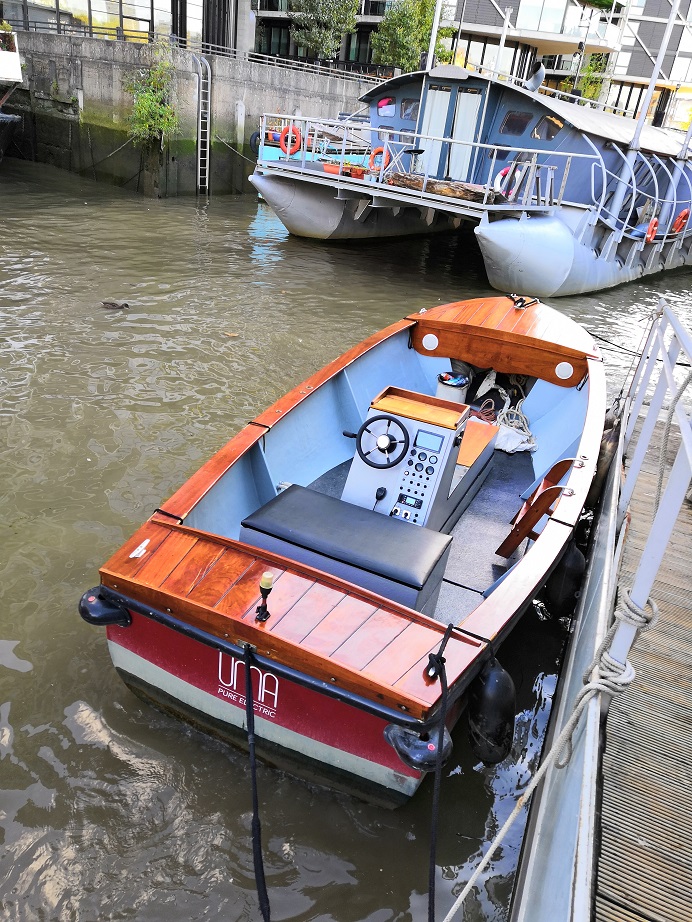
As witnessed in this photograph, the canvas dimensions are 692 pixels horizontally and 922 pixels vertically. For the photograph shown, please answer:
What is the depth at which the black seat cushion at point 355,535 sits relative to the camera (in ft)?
11.3

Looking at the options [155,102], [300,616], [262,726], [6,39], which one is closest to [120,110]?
[155,102]

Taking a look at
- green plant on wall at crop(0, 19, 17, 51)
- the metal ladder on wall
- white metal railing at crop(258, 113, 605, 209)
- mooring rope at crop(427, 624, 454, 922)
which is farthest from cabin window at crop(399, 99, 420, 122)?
mooring rope at crop(427, 624, 454, 922)

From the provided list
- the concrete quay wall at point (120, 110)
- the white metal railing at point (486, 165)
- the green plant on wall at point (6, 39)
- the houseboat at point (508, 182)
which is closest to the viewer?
the white metal railing at point (486, 165)

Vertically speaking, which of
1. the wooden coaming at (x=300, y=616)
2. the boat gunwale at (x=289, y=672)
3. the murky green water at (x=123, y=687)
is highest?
the wooden coaming at (x=300, y=616)

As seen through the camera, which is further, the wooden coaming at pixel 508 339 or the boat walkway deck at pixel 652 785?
the wooden coaming at pixel 508 339

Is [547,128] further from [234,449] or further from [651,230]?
[234,449]

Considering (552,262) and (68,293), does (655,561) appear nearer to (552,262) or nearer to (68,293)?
(68,293)

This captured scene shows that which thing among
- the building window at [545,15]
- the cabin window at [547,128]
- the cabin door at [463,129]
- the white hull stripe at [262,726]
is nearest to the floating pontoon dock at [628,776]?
the white hull stripe at [262,726]

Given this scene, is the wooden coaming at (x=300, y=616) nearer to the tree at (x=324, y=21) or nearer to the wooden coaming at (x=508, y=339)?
the wooden coaming at (x=508, y=339)

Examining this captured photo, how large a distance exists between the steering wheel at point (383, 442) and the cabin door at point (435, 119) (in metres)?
11.7

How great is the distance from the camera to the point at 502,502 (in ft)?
18.1

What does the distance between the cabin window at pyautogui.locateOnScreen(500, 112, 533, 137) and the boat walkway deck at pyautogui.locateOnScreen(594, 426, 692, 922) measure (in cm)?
1271

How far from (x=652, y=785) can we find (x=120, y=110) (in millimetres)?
19611

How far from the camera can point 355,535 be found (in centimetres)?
365
